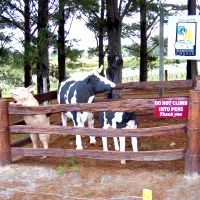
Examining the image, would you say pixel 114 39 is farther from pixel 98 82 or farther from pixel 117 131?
pixel 117 131

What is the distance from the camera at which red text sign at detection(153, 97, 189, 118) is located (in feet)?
18.9

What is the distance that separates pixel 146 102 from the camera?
229 inches

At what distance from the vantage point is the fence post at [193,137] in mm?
5484

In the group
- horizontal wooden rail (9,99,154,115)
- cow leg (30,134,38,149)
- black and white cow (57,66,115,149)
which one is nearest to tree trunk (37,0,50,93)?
black and white cow (57,66,115,149)

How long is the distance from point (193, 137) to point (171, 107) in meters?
0.57

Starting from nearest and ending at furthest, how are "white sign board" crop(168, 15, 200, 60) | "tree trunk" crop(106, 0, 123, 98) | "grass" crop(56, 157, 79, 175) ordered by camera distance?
"grass" crop(56, 157, 79, 175), "white sign board" crop(168, 15, 200, 60), "tree trunk" crop(106, 0, 123, 98)

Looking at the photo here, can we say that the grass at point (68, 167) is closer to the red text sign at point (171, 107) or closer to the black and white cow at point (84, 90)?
the black and white cow at point (84, 90)

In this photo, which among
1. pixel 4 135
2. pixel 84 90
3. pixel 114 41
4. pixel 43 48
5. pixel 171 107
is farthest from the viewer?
pixel 114 41

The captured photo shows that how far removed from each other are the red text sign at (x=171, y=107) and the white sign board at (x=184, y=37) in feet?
11.5

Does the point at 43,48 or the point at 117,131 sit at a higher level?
the point at 43,48

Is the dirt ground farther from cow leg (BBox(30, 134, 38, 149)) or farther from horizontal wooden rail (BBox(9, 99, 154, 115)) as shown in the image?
horizontal wooden rail (BBox(9, 99, 154, 115))

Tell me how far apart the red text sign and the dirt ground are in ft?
2.76

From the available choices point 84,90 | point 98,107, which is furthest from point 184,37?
point 98,107

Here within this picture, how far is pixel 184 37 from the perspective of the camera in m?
9.16
